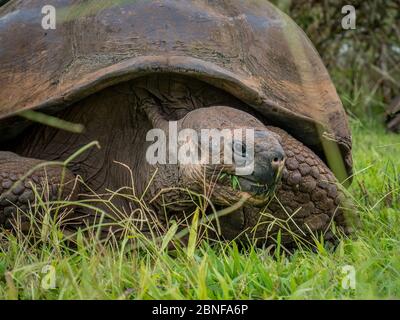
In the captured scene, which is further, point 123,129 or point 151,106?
Answer: point 123,129

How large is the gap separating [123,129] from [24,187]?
51cm

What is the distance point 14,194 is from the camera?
2.91 m

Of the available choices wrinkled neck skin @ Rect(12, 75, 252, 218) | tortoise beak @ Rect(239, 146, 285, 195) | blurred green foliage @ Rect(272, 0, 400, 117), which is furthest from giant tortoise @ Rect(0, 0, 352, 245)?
blurred green foliage @ Rect(272, 0, 400, 117)

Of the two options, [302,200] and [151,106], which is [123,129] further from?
[302,200]

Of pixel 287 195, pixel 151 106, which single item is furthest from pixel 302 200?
pixel 151 106

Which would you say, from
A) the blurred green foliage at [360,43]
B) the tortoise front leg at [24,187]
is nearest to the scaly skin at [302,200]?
the tortoise front leg at [24,187]

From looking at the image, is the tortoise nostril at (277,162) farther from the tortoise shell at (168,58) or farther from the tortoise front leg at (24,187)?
the tortoise front leg at (24,187)

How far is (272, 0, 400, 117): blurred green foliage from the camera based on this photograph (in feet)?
26.3

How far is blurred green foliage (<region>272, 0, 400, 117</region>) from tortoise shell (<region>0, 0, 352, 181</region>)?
461 cm

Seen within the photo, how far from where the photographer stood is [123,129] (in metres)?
3.20

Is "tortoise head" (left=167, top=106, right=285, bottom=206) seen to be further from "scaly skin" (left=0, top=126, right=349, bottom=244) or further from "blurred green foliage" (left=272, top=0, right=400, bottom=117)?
"blurred green foliage" (left=272, top=0, right=400, bottom=117)
